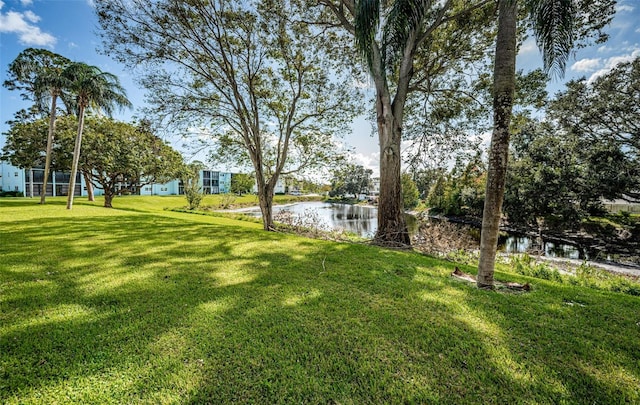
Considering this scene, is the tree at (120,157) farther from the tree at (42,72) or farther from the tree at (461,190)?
the tree at (461,190)

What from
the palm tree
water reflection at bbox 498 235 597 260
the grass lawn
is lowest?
water reflection at bbox 498 235 597 260

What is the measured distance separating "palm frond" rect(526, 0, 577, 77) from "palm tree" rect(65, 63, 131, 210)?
17334 mm

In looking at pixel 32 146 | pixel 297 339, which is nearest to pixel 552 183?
pixel 297 339

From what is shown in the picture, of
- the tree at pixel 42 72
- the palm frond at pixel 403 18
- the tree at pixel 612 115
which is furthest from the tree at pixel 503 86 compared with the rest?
the tree at pixel 42 72

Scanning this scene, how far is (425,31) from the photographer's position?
7.73 metres

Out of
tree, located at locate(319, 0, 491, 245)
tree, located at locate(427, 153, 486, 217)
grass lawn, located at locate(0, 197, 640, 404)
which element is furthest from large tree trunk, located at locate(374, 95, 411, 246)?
grass lawn, located at locate(0, 197, 640, 404)

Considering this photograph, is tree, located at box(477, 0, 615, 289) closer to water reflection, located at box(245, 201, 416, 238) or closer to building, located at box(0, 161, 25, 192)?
water reflection, located at box(245, 201, 416, 238)

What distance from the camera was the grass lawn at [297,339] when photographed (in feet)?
5.87

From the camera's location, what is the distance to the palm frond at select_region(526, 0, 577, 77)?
12.6 feet

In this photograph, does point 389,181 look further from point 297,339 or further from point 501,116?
point 297,339

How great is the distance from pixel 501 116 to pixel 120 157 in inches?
825

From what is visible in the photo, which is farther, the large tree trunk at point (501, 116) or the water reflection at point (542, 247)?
the water reflection at point (542, 247)

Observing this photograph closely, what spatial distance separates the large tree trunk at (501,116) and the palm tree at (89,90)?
16972 millimetres

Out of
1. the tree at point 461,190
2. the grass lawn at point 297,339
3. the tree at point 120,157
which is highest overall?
the tree at point 120,157
